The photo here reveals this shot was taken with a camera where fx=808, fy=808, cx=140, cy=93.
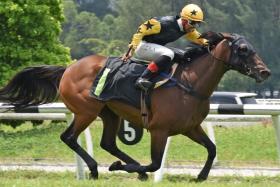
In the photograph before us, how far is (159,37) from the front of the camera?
9594 mm

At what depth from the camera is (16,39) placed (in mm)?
19188

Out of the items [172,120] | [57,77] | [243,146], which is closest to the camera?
[172,120]

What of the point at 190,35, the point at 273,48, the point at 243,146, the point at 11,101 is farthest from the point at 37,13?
the point at 273,48

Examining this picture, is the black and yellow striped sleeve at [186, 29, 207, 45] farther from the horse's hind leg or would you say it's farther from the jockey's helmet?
the horse's hind leg

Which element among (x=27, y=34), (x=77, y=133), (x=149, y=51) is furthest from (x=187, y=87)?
(x=27, y=34)

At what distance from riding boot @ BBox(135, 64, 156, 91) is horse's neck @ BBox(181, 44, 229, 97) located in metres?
0.41

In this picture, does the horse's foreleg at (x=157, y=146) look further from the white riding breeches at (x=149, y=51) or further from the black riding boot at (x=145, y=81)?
the white riding breeches at (x=149, y=51)

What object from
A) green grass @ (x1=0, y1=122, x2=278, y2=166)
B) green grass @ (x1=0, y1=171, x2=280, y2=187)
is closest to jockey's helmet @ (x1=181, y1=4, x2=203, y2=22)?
green grass @ (x1=0, y1=171, x2=280, y2=187)

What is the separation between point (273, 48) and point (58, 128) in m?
Answer: 59.4

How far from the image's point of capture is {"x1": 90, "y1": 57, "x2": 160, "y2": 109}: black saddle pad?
31.2 ft

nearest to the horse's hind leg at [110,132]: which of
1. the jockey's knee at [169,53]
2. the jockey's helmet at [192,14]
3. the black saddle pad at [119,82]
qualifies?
the black saddle pad at [119,82]

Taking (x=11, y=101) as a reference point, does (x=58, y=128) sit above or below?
below

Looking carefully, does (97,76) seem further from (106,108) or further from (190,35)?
(190,35)

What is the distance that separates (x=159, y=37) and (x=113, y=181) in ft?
6.37
